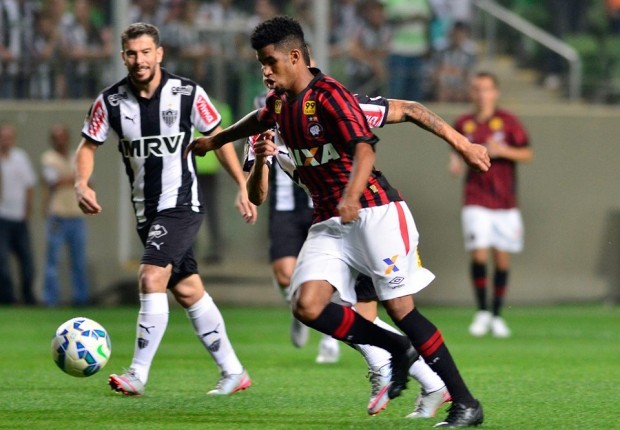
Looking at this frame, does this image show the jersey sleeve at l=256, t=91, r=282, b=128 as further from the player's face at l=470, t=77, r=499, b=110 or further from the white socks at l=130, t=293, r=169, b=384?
the player's face at l=470, t=77, r=499, b=110

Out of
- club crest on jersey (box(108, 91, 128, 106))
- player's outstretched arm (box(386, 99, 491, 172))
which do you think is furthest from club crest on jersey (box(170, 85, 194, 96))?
player's outstretched arm (box(386, 99, 491, 172))

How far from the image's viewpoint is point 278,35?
20.5 feet

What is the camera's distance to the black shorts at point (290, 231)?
32.9 feet

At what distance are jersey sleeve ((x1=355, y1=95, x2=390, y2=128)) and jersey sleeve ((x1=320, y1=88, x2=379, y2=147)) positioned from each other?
0.14 meters

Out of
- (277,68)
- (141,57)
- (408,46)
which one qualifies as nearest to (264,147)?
(277,68)

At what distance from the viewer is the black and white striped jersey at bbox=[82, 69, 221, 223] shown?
8094 millimetres

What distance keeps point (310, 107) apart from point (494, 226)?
7.16 meters

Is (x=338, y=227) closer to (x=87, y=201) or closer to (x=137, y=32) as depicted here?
(x=87, y=201)

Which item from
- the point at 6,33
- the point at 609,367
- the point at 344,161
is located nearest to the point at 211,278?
the point at 6,33

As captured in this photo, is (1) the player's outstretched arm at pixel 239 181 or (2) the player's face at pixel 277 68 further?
(1) the player's outstretched arm at pixel 239 181

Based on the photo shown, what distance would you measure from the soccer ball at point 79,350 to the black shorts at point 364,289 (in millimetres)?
1691

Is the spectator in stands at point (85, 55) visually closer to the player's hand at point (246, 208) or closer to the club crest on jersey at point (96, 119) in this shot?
the club crest on jersey at point (96, 119)

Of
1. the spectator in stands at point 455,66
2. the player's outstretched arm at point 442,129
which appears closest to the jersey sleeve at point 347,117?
the player's outstretched arm at point 442,129

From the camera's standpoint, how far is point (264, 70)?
631 centimetres
